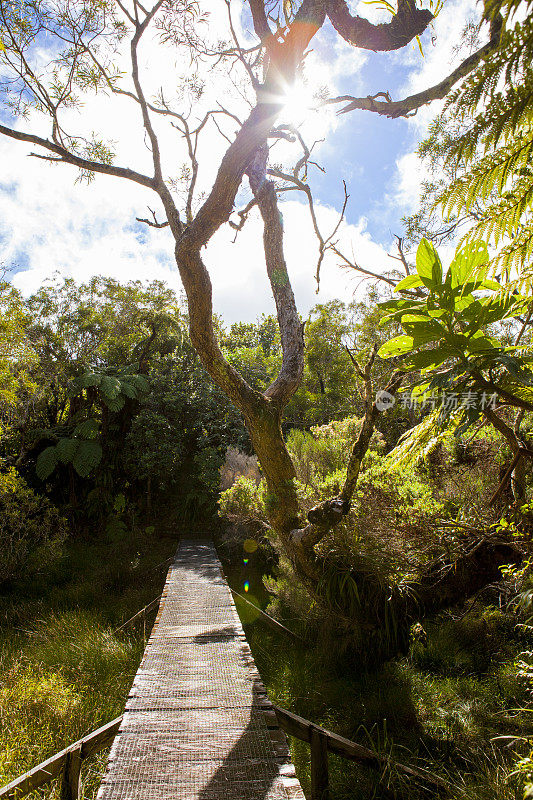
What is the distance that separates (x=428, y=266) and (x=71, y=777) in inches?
137

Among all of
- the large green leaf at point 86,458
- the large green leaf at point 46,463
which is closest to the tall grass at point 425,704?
the large green leaf at point 86,458

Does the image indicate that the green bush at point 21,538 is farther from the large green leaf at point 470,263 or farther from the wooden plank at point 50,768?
the large green leaf at point 470,263

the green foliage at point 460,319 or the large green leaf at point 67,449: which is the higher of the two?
the large green leaf at point 67,449

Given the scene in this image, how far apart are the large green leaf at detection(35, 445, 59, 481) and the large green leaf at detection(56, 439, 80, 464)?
12cm

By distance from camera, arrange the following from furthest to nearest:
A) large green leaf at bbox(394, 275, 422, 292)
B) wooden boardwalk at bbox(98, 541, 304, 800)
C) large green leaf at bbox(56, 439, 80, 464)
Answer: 1. large green leaf at bbox(56, 439, 80, 464)
2. wooden boardwalk at bbox(98, 541, 304, 800)
3. large green leaf at bbox(394, 275, 422, 292)

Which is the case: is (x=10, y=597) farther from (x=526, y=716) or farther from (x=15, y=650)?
(x=526, y=716)

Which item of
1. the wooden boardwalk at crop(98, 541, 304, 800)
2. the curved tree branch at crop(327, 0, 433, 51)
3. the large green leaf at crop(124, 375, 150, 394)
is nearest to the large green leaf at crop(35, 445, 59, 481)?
the large green leaf at crop(124, 375, 150, 394)

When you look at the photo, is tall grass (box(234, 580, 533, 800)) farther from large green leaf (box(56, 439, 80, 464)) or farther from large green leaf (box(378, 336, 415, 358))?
large green leaf (box(56, 439, 80, 464))

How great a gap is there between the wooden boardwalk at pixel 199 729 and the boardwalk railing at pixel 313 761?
1.15 feet

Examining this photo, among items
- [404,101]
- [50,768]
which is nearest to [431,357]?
[404,101]

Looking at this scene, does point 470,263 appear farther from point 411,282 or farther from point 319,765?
point 319,765

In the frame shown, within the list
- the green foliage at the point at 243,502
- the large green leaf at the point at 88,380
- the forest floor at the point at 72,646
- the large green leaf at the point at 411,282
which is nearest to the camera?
the large green leaf at the point at 411,282

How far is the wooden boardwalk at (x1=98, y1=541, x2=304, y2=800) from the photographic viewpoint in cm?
182

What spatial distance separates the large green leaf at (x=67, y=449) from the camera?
8.00 m
